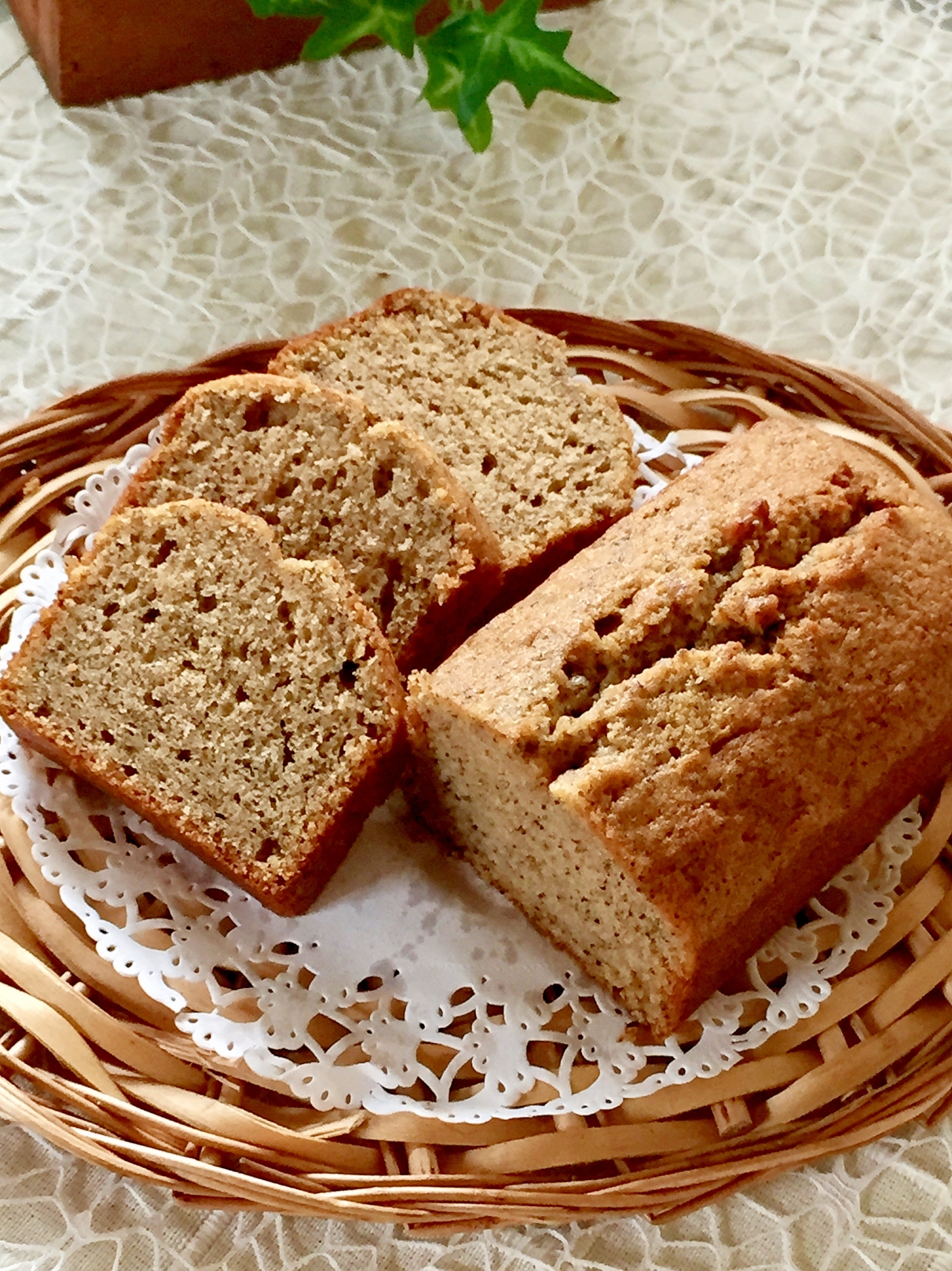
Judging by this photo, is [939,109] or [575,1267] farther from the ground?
[939,109]

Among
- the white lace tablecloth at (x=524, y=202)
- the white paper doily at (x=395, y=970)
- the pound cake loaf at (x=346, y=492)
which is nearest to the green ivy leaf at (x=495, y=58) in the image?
A: the white lace tablecloth at (x=524, y=202)

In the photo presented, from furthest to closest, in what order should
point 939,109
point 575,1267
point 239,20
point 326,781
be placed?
point 939,109 → point 239,20 → point 326,781 → point 575,1267

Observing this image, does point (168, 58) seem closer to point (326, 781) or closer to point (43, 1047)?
point (326, 781)

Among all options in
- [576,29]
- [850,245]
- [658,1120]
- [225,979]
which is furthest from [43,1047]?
[576,29]

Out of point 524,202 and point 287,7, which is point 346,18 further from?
point 524,202

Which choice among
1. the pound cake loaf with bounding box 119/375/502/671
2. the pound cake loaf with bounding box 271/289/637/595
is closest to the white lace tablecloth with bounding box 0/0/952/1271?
the pound cake loaf with bounding box 271/289/637/595

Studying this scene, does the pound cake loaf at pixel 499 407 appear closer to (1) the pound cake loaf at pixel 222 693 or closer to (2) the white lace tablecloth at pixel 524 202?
(1) the pound cake loaf at pixel 222 693
